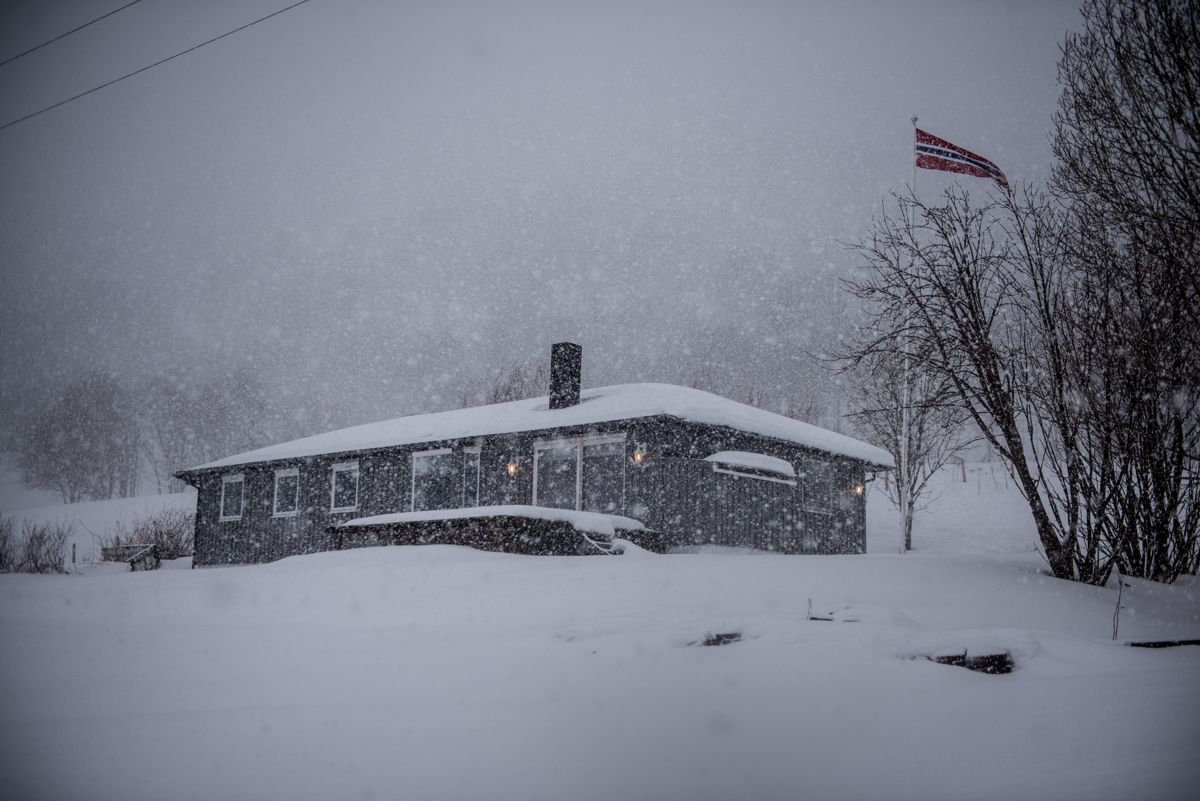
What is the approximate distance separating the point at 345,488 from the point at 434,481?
3.15 m

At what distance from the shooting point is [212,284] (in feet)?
440

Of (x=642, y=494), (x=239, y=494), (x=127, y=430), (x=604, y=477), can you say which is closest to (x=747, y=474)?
(x=642, y=494)

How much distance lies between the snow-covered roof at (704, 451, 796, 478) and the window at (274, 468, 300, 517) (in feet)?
40.8

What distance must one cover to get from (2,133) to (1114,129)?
54.8 ft

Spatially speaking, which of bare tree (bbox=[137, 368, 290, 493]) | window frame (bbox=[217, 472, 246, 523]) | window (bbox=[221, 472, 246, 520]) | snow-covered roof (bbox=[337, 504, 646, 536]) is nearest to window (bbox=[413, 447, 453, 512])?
snow-covered roof (bbox=[337, 504, 646, 536])

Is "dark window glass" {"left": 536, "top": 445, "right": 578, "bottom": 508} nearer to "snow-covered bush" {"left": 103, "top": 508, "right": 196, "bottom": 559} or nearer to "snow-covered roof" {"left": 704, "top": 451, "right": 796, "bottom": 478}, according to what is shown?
"snow-covered roof" {"left": 704, "top": 451, "right": 796, "bottom": 478}

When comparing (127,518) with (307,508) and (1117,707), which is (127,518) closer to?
(307,508)

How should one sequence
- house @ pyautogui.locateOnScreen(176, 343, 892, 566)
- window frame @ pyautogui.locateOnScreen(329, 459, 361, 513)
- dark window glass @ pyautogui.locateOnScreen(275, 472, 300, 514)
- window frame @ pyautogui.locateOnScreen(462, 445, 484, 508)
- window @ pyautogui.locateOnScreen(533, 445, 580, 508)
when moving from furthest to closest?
dark window glass @ pyautogui.locateOnScreen(275, 472, 300, 514)
window frame @ pyautogui.locateOnScreen(329, 459, 361, 513)
window frame @ pyautogui.locateOnScreen(462, 445, 484, 508)
window @ pyautogui.locateOnScreen(533, 445, 580, 508)
house @ pyautogui.locateOnScreen(176, 343, 892, 566)

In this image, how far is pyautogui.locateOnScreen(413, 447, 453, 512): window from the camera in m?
19.2

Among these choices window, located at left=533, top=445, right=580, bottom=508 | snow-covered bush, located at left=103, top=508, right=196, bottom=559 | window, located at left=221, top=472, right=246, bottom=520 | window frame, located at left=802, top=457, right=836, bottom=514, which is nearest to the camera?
window, located at left=533, top=445, right=580, bottom=508

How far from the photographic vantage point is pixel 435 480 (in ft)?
64.3

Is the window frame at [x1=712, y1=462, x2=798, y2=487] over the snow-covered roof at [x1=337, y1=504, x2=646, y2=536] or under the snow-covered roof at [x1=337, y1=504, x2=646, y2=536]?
over

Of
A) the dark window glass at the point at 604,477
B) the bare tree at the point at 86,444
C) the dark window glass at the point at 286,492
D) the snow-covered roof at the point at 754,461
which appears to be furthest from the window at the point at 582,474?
the bare tree at the point at 86,444

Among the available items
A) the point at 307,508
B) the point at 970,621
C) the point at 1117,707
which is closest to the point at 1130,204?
the point at 970,621
